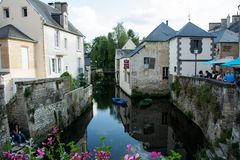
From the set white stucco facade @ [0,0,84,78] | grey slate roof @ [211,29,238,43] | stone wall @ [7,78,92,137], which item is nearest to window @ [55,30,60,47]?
white stucco facade @ [0,0,84,78]

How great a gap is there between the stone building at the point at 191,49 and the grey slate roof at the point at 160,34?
12.9ft

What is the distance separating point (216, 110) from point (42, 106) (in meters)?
8.93

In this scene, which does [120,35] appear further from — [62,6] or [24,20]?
[24,20]

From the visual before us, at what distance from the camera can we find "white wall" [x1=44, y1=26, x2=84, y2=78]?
58.9 feet

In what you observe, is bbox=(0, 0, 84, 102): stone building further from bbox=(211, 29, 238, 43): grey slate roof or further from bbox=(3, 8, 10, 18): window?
bbox=(211, 29, 238, 43): grey slate roof

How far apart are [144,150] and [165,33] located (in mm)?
17591

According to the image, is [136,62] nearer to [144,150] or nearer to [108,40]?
[144,150]

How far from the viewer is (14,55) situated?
15055 millimetres

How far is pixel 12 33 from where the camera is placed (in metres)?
15.3

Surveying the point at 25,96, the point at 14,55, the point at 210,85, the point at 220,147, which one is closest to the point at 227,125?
the point at 220,147

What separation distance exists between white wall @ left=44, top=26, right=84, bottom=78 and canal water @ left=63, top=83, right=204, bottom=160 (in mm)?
5745

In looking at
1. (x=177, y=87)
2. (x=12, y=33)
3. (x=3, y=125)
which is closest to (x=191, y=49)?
(x=177, y=87)

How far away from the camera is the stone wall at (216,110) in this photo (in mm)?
8219

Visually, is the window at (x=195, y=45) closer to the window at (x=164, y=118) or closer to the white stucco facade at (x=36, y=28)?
the window at (x=164, y=118)
